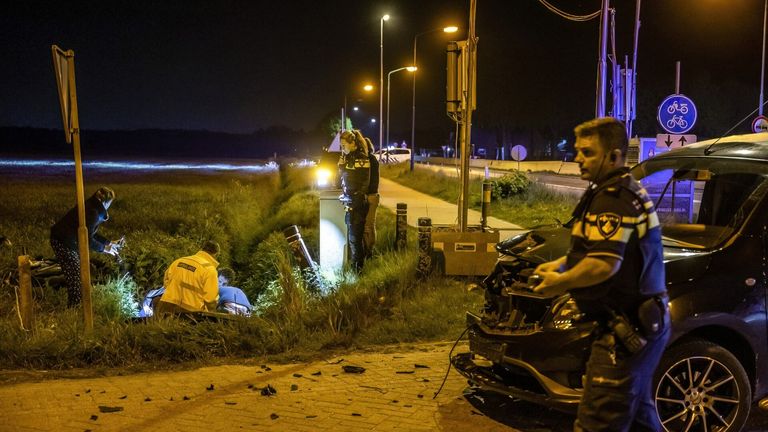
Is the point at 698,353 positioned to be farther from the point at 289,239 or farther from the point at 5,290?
the point at 5,290

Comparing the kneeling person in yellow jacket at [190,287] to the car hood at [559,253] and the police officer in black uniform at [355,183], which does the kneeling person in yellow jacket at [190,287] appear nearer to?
the police officer in black uniform at [355,183]

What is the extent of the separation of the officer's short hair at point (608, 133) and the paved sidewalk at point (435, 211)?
9.49m

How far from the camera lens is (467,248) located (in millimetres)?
8461

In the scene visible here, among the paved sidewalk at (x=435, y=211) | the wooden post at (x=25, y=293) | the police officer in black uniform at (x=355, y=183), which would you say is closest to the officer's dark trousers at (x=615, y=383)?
the wooden post at (x=25, y=293)

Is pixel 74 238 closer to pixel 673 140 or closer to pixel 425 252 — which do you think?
pixel 425 252

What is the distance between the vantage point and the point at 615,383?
3158mm

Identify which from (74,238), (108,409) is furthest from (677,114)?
(108,409)

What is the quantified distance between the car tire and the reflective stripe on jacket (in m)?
4.75

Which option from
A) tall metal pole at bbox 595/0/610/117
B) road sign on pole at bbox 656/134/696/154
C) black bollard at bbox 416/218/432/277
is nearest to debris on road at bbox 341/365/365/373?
black bollard at bbox 416/218/432/277

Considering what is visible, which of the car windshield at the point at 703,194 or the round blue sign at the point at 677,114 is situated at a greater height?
the round blue sign at the point at 677,114

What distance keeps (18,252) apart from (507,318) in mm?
10139

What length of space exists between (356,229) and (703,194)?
16.4ft

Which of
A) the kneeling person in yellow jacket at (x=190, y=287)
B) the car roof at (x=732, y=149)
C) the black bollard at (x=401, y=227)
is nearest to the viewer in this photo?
the car roof at (x=732, y=149)

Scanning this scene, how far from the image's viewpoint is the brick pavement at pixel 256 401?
4695 millimetres
